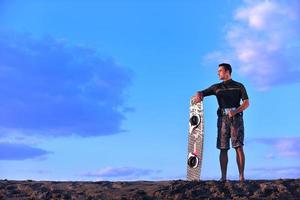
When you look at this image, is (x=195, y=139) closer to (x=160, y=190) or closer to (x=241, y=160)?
(x=241, y=160)

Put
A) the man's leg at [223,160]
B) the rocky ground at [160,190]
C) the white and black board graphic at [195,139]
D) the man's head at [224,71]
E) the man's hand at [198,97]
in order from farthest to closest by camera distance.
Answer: the white and black board graphic at [195,139], the man's hand at [198,97], the man's head at [224,71], the man's leg at [223,160], the rocky ground at [160,190]

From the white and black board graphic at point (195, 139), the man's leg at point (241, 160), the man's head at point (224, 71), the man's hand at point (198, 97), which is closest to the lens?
the man's leg at point (241, 160)

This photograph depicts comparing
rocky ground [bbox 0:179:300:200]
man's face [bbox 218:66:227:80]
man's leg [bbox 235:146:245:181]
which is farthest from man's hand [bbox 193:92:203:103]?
rocky ground [bbox 0:179:300:200]

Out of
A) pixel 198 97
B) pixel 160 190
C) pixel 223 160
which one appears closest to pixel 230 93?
pixel 198 97

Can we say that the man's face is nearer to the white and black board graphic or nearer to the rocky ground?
the white and black board graphic

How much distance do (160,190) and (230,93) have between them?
2.72 m

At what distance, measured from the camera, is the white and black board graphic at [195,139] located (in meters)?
14.1

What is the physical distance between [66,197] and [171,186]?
2.19m

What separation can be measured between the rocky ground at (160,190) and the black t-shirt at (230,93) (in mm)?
1778

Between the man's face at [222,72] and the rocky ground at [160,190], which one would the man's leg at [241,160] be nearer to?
the rocky ground at [160,190]

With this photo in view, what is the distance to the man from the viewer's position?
1269cm

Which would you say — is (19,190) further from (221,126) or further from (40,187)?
(221,126)

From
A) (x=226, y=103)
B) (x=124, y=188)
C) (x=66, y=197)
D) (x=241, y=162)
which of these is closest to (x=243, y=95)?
(x=226, y=103)

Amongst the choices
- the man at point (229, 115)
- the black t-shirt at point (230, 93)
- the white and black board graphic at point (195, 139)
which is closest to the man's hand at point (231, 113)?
the man at point (229, 115)
